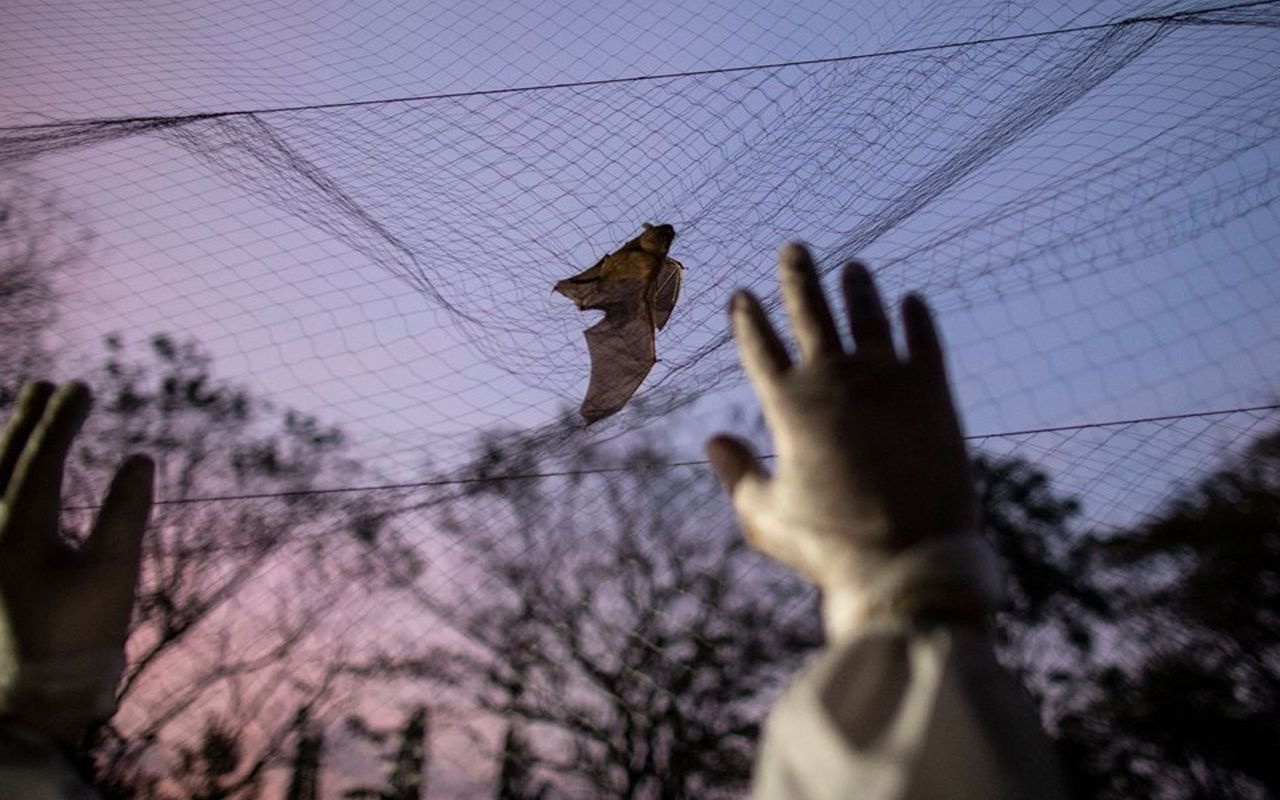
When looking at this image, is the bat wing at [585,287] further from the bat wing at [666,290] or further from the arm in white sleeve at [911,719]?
the arm in white sleeve at [911,719]

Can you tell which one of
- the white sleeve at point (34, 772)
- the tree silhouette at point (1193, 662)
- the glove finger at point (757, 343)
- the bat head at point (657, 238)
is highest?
the glove finger at point (757, 343)

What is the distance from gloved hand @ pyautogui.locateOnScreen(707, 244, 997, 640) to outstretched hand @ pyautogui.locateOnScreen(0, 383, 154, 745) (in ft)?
2.39

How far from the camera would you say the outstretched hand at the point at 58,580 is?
1.07m

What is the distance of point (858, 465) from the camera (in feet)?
2.75

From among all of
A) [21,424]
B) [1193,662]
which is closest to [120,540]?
[21,424]

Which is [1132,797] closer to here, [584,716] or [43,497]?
[584,716]

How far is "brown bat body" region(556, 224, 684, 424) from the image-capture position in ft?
9.46

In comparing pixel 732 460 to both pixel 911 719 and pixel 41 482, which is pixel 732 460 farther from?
pixel 41 482

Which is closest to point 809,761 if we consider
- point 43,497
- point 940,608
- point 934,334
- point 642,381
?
point 940,608

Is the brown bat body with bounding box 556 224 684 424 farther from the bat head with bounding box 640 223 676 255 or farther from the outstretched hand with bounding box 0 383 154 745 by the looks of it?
the outstretched hand with bounding box 0 383 154 745

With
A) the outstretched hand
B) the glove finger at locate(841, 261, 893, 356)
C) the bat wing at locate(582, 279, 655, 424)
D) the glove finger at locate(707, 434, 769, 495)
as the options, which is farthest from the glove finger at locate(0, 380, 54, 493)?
the bat wing at locate(582, 279, 655, 424)

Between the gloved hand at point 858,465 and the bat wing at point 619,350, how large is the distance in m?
1.92

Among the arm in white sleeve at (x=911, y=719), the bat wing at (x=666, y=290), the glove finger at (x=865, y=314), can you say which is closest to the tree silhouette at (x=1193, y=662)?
the bat wing at (x=666, y=290)

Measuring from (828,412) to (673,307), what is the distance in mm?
2165
